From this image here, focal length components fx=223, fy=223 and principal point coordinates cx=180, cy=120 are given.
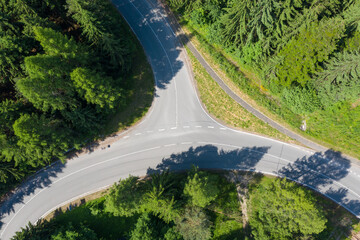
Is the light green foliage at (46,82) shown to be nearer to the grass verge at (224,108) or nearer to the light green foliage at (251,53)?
the grass verge at (224,108)

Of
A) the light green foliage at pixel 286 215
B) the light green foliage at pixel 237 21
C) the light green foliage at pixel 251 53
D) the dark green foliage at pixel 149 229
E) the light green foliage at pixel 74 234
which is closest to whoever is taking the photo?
the light green foliage at pixel 286 215

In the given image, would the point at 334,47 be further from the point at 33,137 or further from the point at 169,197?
the point at 33,137

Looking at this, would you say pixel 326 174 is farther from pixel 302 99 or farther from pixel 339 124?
pixel 302 99

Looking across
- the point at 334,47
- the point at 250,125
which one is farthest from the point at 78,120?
the point at 334,47

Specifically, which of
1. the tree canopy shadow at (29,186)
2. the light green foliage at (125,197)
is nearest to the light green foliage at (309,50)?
the light green foliage at (125,197)

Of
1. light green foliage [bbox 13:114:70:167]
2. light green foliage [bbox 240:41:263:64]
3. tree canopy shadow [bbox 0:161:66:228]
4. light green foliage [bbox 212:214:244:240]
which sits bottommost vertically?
light green foliage [bbox 212:214:244:240]

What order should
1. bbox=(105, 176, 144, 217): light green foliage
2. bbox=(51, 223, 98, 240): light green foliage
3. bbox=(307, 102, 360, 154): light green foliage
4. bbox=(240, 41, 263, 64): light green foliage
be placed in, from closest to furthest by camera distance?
bbox=(105, 176, 144, 217): light green foliage
bbox=(51, 223, 98, 240): light green foliage
bbox=(240, 41, 263, 64): light green foliage
bbox=(307, 102, 360, 154): light green foliage

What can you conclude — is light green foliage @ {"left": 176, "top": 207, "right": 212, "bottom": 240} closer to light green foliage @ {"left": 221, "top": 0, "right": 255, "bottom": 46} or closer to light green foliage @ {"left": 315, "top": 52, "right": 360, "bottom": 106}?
light green foliage @ {"left": 315, "top": 52, "right": 360, "bottom": 106}

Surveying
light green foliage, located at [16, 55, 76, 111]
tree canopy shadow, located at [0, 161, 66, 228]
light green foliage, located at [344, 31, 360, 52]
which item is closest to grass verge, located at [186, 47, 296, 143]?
light green foliage, located at [344, 31, 360, 52]
